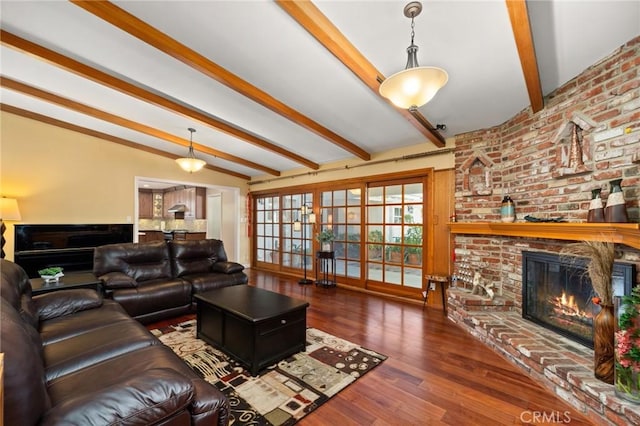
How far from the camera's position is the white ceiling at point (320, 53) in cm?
197

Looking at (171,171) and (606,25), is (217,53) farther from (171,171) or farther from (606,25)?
(171,171)

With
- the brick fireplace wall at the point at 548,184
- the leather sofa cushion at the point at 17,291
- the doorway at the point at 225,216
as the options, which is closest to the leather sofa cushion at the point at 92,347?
the leather sofa cushion at the point at 17,291

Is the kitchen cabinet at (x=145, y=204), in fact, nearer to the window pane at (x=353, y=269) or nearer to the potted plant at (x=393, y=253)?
the window pane at (x=353, y=269)

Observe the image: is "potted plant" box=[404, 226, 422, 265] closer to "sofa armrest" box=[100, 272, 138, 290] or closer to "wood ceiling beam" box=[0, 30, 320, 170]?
"wood ceiling beam" box=[0, 30, 320, 170]

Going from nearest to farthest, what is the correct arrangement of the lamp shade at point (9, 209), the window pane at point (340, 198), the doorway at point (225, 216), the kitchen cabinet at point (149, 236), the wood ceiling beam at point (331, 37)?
the wood ceiling beam at point (331, 37), the lamp shade at point (9, 209), the window pane at point (340, 198), the doorway at point (225, 216), the kitchen cabinet at point (149, 236)

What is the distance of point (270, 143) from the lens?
501 centimetres

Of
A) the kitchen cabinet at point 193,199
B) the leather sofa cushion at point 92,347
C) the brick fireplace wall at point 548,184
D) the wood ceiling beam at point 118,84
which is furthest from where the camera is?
the kitchen cabinet at point 193,199

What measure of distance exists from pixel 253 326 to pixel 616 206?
291 centimetres

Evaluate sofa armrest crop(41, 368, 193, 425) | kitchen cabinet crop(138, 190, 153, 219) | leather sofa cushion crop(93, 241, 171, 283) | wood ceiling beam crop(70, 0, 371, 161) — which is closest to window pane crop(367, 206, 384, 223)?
wood ceiling beam crop(70, 0, 371, 161)

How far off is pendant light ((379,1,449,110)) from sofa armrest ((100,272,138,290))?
137 inches

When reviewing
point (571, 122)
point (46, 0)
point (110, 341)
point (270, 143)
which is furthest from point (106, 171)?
point (571, 122)

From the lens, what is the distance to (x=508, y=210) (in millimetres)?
3115

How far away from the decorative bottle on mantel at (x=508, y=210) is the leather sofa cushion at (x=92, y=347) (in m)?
3.59

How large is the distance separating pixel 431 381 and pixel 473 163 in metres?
2.83
